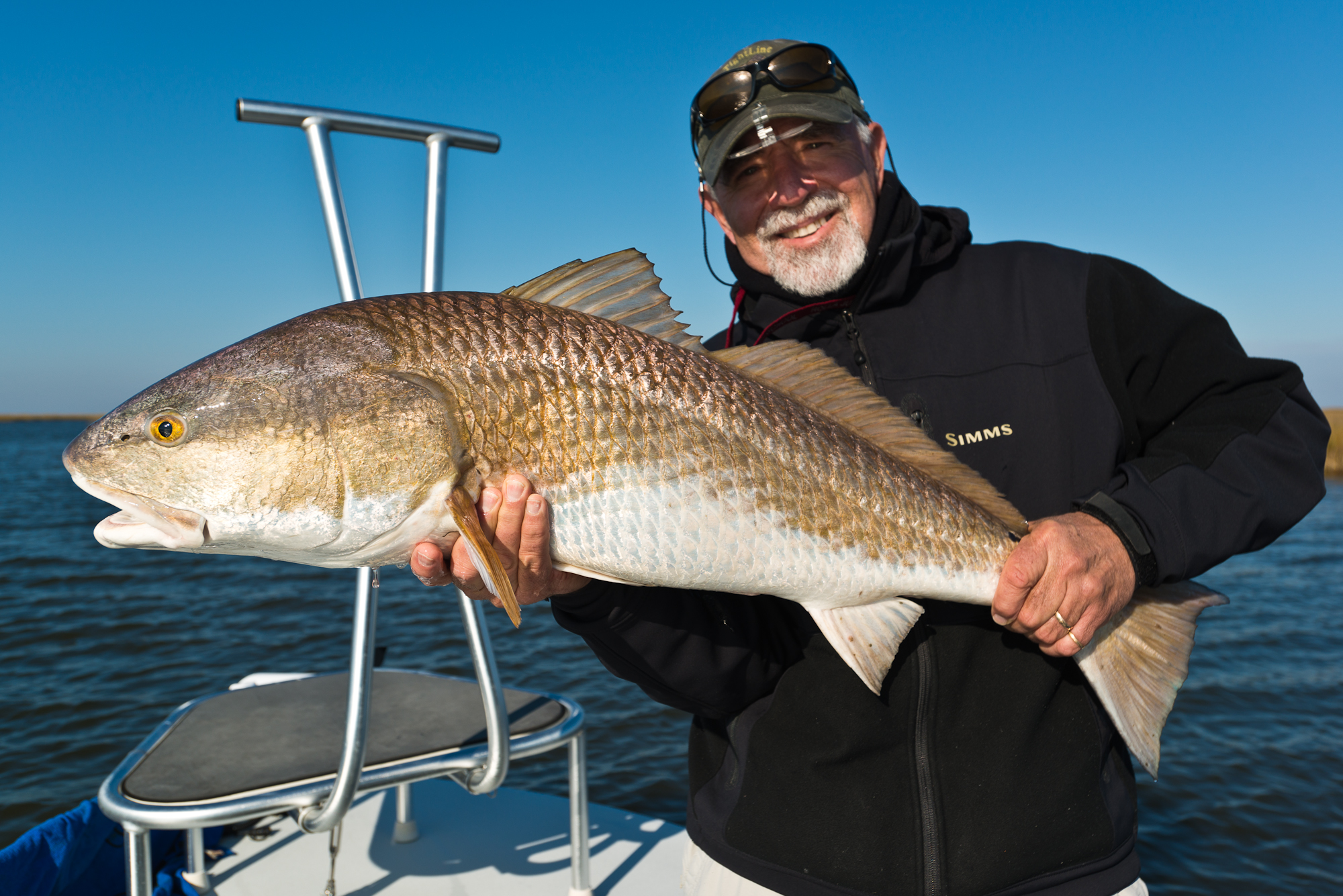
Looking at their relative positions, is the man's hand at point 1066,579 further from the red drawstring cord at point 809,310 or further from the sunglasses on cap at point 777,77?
the sunglasses on cap at point 777,77

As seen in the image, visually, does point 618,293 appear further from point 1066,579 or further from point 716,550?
point 1066,579

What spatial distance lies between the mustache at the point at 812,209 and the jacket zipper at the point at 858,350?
337 mm

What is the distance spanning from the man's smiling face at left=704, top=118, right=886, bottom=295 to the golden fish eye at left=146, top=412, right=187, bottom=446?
175 centimetres

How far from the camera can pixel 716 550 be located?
6.61ft

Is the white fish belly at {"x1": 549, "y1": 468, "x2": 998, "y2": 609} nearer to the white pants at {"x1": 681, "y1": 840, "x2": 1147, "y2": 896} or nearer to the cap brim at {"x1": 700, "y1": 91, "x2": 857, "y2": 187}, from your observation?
the white pants at {"x1": 681, "y1": 840, "x2": 1147, "y2": 896}

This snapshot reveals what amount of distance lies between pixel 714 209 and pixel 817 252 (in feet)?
1.71

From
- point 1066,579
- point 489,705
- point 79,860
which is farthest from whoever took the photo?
point 79,860

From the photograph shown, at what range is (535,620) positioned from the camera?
586 inches

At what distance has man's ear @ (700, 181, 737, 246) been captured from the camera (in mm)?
2887

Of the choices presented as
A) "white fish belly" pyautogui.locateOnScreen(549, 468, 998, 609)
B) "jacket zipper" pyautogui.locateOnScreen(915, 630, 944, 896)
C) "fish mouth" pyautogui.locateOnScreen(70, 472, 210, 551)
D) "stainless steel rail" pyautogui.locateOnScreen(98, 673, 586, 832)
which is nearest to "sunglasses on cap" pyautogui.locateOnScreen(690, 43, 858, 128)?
"white fish belly" pyautogui.locateOnScreen(549, 468, 998, 609)

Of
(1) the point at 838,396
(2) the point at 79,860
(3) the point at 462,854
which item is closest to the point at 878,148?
(1) the point at 838,396

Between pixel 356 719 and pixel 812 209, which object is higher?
pixel 812 209

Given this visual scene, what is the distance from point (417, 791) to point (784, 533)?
4086 millimetres

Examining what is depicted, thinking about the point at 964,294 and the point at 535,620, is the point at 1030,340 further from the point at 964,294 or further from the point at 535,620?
the point at 535,620
